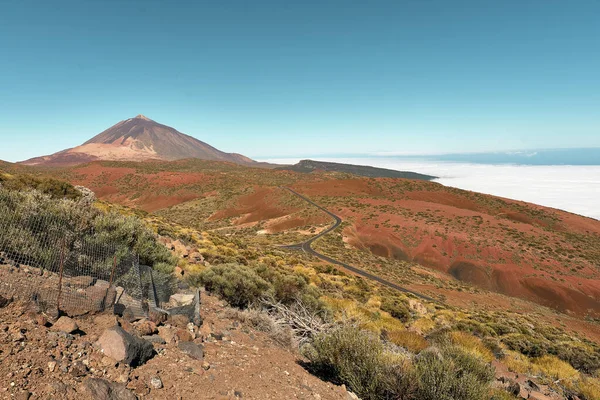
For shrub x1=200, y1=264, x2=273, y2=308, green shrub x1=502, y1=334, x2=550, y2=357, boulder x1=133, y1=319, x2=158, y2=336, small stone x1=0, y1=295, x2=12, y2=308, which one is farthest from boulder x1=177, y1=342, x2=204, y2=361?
green shrub x1=502, y1=334, x2=550, y2=357

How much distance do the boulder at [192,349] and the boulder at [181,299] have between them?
2.45m

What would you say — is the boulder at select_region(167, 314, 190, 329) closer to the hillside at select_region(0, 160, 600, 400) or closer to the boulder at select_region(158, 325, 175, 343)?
the hillside at select_region(0, 160, 600, 400)

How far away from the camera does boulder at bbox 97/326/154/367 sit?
391 centimetres

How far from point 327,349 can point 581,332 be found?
29.4 m

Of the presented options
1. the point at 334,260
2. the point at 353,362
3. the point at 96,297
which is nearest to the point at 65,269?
the point at 96,297

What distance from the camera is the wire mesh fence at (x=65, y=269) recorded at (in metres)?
4.81

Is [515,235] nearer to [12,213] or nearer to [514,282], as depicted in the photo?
[514,282]

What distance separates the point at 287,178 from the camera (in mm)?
116812

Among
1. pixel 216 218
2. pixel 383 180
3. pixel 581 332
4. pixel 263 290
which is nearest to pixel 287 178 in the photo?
pixel 383 180

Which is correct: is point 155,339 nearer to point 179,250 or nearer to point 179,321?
point 179,321

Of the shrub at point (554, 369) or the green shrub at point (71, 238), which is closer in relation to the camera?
the green shrub at point (71, 238)

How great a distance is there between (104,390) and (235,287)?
5704 mm

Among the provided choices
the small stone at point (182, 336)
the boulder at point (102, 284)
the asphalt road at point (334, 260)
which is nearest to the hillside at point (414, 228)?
the asphalt road at point (334, 260)

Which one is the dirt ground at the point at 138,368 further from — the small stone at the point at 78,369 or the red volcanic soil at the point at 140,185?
the red volcanic soil at the point at 140,185
